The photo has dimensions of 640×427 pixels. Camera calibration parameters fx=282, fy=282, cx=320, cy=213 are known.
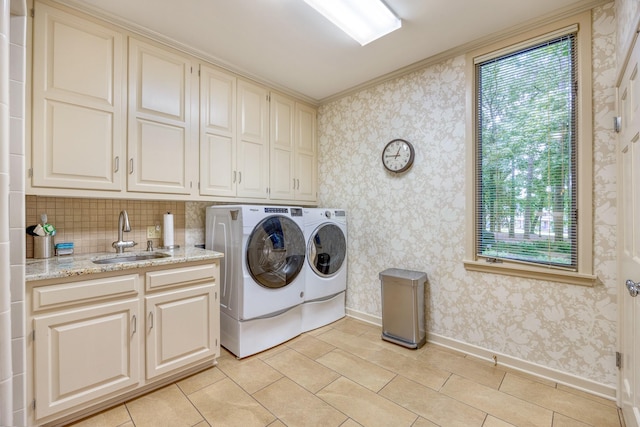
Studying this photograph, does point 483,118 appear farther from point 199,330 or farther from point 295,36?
point 199,330

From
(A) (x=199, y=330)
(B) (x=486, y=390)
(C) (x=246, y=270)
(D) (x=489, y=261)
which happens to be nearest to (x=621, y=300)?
(D) (x=489, y=261)

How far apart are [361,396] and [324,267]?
1.26m

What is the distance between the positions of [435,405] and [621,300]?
1.26 meters

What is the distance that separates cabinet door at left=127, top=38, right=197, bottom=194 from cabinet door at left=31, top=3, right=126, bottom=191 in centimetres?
8

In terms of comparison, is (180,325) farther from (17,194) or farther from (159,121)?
(159,121)

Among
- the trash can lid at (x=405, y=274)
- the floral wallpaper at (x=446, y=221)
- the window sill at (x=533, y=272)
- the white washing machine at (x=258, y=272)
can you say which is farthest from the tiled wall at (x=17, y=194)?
the window sill at (x=533, y=272)

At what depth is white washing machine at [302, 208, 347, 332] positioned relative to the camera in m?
2.70

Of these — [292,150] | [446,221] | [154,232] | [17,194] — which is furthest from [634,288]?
[154,232]

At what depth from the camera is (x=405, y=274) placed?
8.24ft

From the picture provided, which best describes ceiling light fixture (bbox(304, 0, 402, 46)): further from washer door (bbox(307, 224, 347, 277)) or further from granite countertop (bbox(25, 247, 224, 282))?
granite countertop (bbox(25, 247, 224, 282))

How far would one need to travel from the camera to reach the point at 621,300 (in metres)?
1.66

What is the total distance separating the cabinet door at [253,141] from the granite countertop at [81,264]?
875 millimetres

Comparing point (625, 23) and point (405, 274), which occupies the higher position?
point (625, 23)

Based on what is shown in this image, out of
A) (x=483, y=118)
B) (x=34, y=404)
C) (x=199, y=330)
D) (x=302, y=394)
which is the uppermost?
(x=483, y=118)
